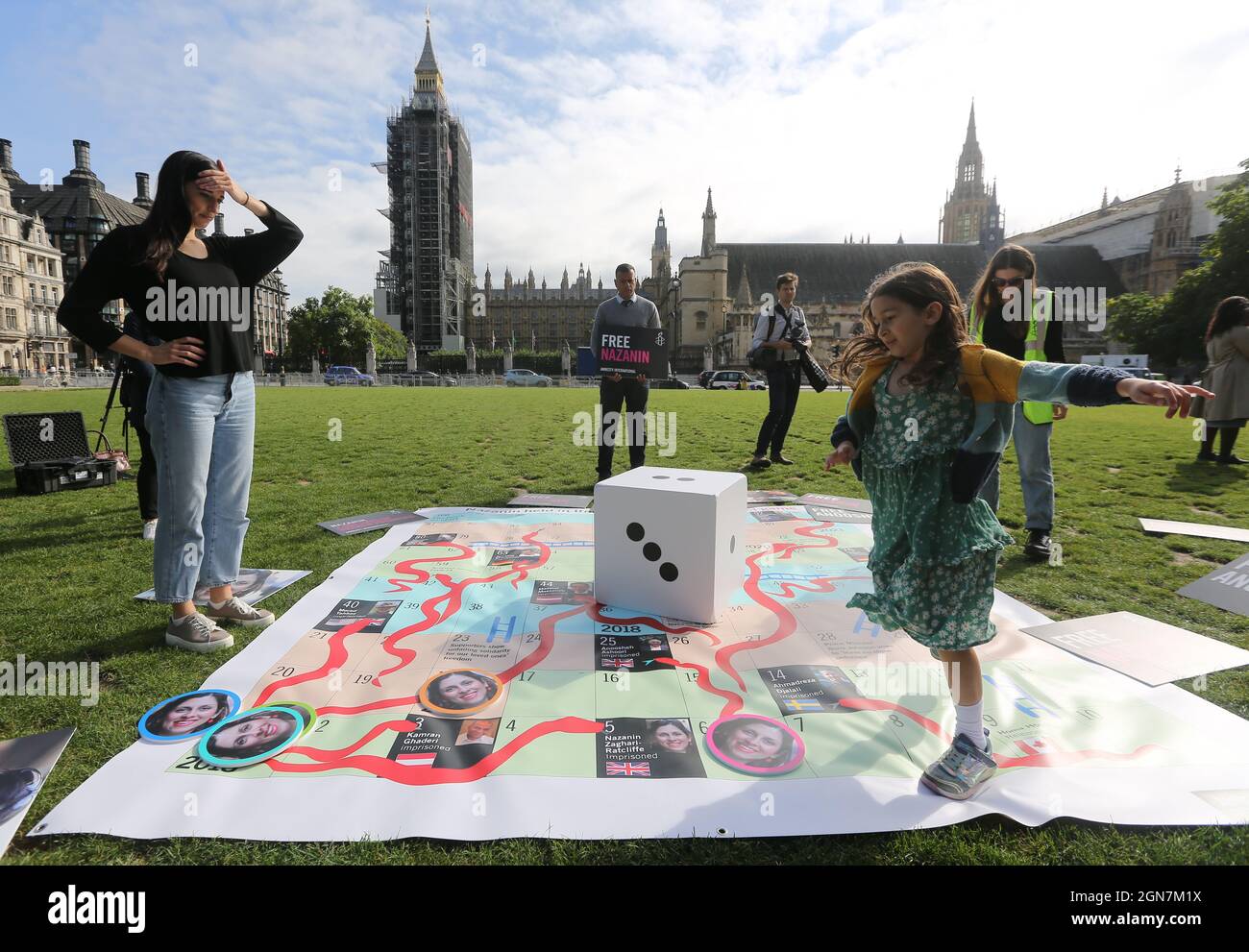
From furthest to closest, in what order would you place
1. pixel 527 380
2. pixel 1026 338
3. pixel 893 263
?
pixel 893 263, pixel 527 380, pixel 1026 338

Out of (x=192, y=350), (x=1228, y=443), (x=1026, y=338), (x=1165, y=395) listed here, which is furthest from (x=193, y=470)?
(x=1228, y=443)

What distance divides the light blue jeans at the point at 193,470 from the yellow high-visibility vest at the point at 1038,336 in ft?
14.9

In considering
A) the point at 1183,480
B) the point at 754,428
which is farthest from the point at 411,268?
the point at 1183,480

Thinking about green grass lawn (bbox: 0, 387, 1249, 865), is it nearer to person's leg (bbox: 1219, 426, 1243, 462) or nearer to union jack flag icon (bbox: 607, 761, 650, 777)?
union jack flag icon (bbox: 607, 761, 650, 777)

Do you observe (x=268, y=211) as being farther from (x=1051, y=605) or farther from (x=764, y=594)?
(x=1051, y=605)

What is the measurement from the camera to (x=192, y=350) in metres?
2.95

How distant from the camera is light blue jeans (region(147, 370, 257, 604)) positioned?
3020mm

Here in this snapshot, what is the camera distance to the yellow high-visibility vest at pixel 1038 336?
432 cm

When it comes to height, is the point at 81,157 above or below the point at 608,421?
above

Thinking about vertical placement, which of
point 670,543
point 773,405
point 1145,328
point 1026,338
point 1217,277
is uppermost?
point 1217,277

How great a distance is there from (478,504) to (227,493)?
9.76ft

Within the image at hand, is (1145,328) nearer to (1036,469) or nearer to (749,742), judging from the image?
(1036,469)

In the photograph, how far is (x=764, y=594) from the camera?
386cm
